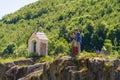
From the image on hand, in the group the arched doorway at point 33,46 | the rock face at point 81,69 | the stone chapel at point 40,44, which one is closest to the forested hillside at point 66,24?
the arched doorway at point 33,46

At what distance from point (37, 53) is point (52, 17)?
12539cm

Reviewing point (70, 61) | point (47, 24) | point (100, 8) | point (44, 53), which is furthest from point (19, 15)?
point (70, 61)

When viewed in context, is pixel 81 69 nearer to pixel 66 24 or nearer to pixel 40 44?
pixel 40 44

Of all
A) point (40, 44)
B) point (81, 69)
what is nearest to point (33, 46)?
point (40, 44)

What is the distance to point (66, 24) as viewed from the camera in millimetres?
155750

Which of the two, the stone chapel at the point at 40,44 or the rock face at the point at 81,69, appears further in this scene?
the stone chapel at the point at 40,44

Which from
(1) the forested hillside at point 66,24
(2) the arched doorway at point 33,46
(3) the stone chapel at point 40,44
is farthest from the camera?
(1) the forested hillside at point 66,24

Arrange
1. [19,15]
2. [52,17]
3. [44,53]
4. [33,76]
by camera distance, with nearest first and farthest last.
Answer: [33,76]
[44,53]
[52,17]
[19,15]

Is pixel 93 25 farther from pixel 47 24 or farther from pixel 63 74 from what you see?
pixel 63 74

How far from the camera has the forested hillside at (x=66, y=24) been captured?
4969 inches

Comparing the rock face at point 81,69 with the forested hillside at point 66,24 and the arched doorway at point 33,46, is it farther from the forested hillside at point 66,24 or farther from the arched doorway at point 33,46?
the forested hillside at point 66,24

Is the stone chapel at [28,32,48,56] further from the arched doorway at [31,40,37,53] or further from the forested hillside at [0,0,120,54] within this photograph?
the forested hillside at [0,0,120,54]

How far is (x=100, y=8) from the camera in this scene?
16162cm

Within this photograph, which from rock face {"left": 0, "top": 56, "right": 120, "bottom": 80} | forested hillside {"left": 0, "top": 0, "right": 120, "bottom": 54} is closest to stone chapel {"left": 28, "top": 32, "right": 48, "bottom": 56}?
rock face {"left": 0, "top": 56, "right": 120, "bottom": 80}
